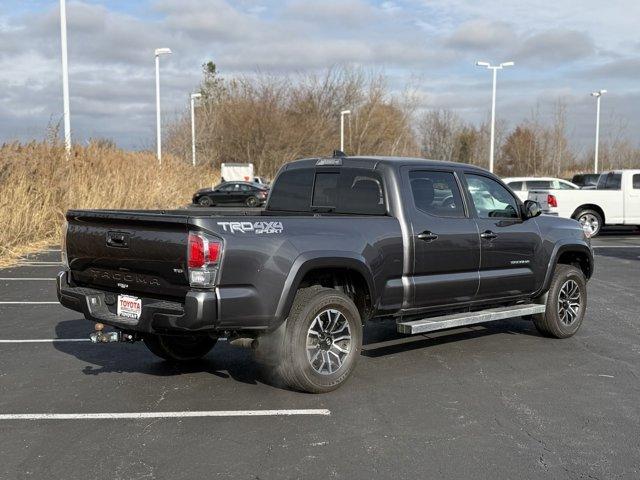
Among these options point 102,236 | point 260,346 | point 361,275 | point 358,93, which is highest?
point 358,93

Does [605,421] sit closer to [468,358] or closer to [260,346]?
[468,358]

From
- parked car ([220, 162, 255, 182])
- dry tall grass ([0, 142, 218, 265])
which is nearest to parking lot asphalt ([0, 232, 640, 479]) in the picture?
dry tall grass ([0, 142, 218, 265])

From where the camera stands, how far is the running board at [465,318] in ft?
19.5

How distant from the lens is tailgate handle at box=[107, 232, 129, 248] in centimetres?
507

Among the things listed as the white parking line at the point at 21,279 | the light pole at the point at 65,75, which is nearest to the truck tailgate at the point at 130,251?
the white parking line at the point at 21,279

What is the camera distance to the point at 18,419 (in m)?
4.82

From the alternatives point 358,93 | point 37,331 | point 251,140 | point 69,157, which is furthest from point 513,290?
point 358,93

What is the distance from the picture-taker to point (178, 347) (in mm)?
6234

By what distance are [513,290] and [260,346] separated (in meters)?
2.99

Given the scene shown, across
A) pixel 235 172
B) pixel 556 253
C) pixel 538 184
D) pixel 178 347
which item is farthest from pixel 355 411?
pixel 235 172

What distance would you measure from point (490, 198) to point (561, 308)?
1596 mm

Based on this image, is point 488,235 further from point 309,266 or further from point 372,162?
point 309,266

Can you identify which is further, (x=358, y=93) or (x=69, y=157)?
(x=358, y=93)

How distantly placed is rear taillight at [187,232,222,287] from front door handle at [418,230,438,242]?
6.74 feet
